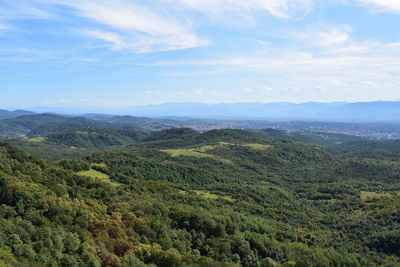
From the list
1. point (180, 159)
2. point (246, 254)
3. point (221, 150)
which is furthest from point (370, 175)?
point (246, 254)

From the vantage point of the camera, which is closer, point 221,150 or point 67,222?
point 67,222

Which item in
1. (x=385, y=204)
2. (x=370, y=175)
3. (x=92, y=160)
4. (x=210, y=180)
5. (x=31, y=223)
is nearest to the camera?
(x=31, y=223)

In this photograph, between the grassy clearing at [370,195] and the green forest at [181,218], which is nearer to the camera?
the green forest at [181,218]

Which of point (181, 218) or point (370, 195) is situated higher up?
point (181, 218)

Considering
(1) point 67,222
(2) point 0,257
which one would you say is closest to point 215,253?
(1) point 67,222

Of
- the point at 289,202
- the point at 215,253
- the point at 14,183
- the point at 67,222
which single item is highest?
the point at 14,183

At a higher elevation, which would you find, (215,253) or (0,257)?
(0,257)

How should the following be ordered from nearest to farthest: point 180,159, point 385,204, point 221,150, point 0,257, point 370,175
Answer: point 0,257, point 385,204, point 370,175, point 180,159, point 221,150

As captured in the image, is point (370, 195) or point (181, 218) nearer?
point (181, 218)

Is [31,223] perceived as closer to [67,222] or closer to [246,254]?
[67,222]

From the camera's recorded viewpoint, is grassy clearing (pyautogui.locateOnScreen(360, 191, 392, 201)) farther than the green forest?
Yes
